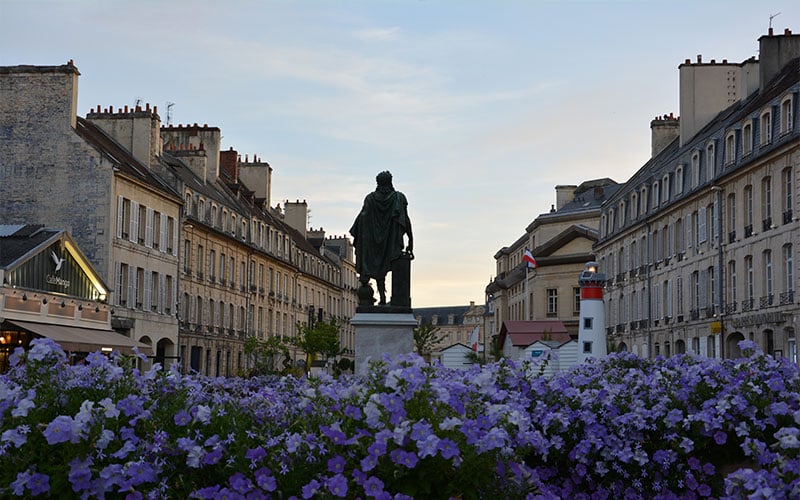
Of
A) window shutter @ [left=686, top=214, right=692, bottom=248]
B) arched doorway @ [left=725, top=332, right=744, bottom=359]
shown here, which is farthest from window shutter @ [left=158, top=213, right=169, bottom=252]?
arched doorway @ [left=725, top=332, right=744, bottom=359]

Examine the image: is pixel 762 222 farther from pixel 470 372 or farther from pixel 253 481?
pixel 253 481

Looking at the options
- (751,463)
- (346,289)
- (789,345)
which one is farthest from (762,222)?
(346,289)

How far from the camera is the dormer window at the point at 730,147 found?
114ft

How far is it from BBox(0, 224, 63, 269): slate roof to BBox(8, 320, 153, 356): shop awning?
6.00ft

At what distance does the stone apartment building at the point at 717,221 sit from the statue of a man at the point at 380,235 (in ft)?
56.3

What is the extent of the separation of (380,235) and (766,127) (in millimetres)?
19912

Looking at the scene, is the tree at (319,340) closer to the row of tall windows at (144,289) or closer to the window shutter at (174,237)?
the row of tall windows at (144,289)

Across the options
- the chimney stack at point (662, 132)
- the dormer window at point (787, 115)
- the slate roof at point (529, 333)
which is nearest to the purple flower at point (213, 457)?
the dormer window at point (787, 115)

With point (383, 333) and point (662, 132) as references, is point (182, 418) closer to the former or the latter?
point (383, 333)

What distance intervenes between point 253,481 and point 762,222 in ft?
96.4

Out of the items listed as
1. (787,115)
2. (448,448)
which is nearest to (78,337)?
(787,115)

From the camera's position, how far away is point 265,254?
5844cm

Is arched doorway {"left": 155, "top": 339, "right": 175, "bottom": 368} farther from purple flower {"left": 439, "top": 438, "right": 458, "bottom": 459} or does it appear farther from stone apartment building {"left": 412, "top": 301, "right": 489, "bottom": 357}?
stone apartment building {"left": 412, "top": 301, "right": 489, "bottom": 357}

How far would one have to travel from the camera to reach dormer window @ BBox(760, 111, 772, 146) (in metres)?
31.4
